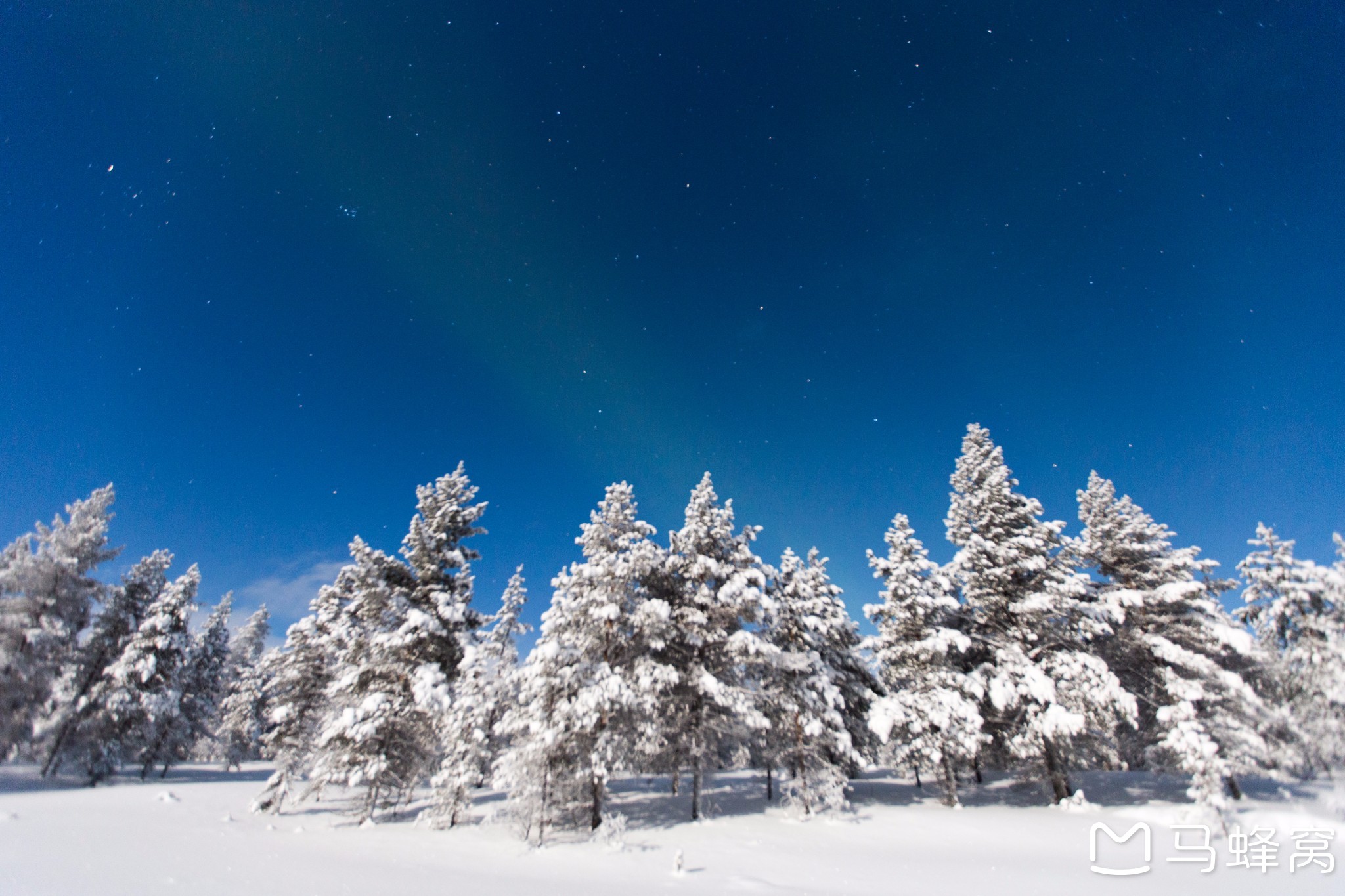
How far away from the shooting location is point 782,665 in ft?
69.8

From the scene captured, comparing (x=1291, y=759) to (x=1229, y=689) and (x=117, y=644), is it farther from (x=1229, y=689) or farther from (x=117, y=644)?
(x=117, y=644)

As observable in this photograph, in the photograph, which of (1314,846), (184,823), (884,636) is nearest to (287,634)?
(184,823)

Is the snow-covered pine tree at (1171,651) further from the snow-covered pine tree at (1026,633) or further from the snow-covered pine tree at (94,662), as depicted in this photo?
the snow-covered pine tree at (94,662)

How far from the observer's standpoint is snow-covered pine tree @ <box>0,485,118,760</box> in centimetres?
2614

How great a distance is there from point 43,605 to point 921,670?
4512 cm

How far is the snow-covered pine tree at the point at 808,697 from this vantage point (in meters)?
20.9

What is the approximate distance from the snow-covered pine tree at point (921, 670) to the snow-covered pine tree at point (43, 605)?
4133cm

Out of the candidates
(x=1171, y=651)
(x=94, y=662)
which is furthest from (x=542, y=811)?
(x=94, y=662)

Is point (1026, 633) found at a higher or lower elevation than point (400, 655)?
higher

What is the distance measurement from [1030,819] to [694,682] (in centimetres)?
1346

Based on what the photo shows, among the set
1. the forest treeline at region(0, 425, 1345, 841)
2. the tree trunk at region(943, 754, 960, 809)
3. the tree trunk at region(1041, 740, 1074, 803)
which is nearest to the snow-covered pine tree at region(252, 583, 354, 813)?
the forest treeline at region(0, 425, 1345, 841)

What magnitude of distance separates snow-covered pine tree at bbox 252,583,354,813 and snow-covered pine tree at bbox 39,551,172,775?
941 cm

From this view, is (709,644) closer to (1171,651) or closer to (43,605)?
(1171,651)

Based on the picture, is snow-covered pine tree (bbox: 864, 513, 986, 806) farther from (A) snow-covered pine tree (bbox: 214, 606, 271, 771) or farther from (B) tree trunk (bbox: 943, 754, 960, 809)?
(A) snow-covered pine tree (bbox: 214, 606, 271, 771)
